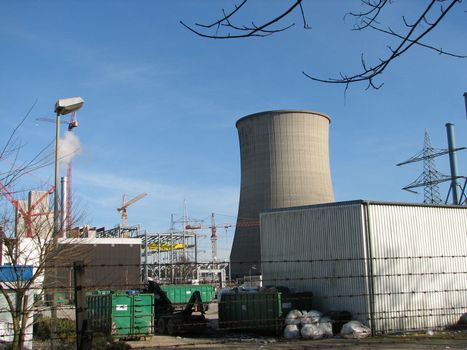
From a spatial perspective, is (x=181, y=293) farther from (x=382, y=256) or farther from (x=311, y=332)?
(x=311, y=332)

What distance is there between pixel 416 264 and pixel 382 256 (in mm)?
1286

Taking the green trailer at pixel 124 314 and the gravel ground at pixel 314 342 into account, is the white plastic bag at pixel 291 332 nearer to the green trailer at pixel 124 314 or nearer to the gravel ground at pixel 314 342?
the gravel ground at pixel 314 342

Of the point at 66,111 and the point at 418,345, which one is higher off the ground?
the point at 66,111

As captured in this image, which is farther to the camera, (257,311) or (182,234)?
(182,234)

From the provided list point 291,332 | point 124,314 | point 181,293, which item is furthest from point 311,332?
point 181,293

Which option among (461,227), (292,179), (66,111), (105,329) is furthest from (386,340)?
(292,179)

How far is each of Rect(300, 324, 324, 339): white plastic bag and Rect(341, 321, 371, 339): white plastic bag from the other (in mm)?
645

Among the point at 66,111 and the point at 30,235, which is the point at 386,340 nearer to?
the point at 30,235

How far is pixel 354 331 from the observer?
15.0 m

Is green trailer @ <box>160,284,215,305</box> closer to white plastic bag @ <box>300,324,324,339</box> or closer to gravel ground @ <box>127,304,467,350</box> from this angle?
gravel ground @ <box>127,304,467,350</box>

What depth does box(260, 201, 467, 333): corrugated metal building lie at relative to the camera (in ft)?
55.6

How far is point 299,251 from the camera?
19.0 m

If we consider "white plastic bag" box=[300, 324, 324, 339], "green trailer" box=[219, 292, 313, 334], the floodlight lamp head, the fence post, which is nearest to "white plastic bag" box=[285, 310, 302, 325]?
"green trailer" box=[219, 292, 313, 334]

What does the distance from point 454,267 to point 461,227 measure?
56.5 inches
